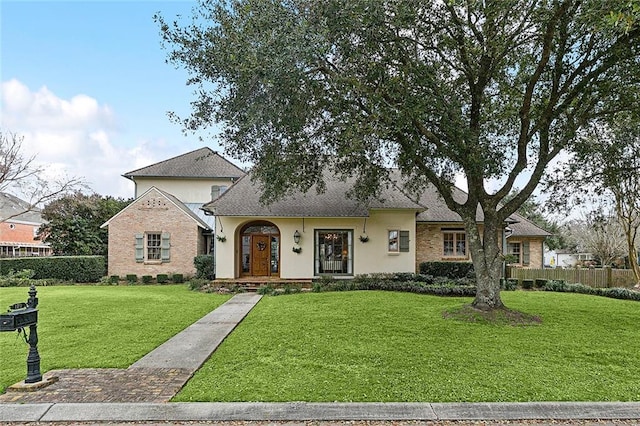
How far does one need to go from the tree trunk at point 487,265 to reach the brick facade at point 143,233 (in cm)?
1512

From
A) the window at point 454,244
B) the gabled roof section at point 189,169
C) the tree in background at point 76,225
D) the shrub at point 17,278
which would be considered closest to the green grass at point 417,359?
the window at point 454,244

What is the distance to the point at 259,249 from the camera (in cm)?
1897

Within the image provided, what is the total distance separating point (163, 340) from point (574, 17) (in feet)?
35.3

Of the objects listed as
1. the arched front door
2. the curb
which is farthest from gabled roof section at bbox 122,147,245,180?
the curb

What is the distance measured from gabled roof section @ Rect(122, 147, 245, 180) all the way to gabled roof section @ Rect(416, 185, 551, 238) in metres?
13.0

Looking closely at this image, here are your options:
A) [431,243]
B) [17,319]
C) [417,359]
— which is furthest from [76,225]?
[417,359]

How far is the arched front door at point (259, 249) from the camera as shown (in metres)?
18.9

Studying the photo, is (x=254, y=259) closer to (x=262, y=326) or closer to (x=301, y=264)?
(x=301, y=264)

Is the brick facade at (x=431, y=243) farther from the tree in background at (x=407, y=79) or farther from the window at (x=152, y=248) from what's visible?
the window at (x=152, y=248)

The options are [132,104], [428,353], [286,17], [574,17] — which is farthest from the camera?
[132,104]

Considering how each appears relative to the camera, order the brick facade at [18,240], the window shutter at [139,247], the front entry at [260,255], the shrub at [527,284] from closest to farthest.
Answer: the shrub at [527,284]
the front entry at [260,255]
the window shutter at [139,247]
the brick facade at [18,240]

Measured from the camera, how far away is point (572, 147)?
1051 cm

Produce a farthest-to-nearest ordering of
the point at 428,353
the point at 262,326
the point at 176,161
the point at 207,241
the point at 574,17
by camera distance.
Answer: the point at 176,161 < the point at 207,241 < the point at 262,326 < the point at 574,17 < the point at 428,353

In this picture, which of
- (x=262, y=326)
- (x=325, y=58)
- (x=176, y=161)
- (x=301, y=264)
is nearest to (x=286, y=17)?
(x=325, y=58)
